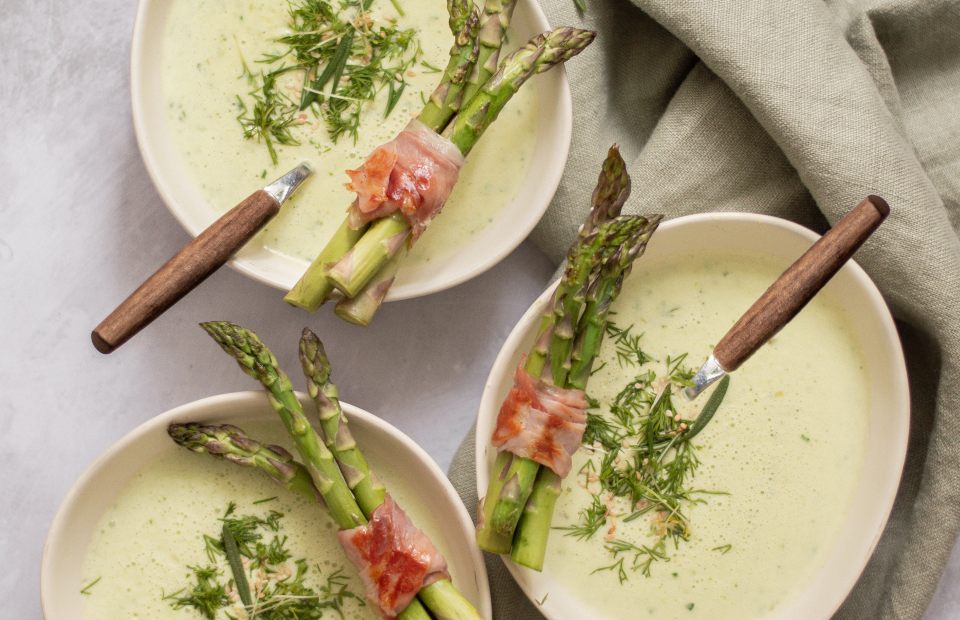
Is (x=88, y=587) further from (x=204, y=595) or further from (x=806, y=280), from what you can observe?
(x=806, y=280)

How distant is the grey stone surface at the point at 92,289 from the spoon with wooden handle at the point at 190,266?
12.6 inches

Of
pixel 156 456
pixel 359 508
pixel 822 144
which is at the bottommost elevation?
pixel 359 508

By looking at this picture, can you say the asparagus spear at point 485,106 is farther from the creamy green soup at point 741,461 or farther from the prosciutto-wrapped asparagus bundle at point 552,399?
the creamy green soup at point 741,461

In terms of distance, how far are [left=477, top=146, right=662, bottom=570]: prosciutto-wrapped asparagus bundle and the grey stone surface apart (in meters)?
0.43

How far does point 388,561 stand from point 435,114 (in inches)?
43.0

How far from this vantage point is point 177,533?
6.24 ft

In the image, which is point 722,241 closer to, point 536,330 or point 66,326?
point 536,330

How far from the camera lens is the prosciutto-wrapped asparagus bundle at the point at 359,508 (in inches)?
70.1

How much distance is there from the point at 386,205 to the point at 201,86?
2.03 ft

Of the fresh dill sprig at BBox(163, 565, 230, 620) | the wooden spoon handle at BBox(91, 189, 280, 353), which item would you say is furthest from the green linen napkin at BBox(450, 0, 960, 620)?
the wooden spoon handle at BBox(91, 189, 280, 353)

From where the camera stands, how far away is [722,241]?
192 cm

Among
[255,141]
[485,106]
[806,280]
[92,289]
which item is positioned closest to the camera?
[806,280]

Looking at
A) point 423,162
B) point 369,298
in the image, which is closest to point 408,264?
point 369,298

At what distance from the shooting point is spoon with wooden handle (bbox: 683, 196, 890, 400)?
173 cm
